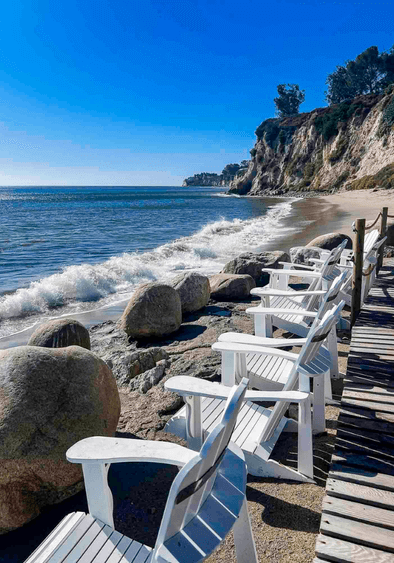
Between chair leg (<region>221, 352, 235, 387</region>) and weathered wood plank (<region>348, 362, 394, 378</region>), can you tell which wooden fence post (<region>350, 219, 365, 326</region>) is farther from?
chair leg (<region>221, 352, 235, 387</region>)

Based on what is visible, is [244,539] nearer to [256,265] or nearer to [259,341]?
[259,341]

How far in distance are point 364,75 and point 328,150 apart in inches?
1015

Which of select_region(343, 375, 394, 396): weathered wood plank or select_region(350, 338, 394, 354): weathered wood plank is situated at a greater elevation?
select_region(343, 375, 394, 396): weathered wood plank

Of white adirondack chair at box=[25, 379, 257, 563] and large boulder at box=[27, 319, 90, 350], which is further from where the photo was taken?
large boulder at box=[27, 319, 90, 350]

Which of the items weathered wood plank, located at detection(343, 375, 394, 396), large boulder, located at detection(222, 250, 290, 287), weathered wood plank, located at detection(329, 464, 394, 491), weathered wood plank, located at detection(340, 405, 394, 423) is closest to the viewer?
weathered wood plank, located at detection(329, 464, 394, 491)

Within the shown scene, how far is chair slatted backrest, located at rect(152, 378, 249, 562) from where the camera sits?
1.37m

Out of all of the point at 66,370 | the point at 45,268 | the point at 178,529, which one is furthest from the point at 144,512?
the point at 45,268

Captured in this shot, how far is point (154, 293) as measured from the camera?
6613mm

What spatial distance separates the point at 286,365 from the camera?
383 cm

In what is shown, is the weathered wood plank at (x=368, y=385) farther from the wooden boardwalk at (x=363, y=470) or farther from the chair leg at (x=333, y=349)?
the chair leg at (x=333, y=349)

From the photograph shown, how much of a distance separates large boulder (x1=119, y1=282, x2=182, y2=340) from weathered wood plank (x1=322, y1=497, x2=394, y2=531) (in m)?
4.35

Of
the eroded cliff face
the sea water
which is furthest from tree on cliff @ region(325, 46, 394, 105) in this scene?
the sea water

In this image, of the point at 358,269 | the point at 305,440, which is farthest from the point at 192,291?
the point at 305,440

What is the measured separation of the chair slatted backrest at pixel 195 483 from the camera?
1374 mm
